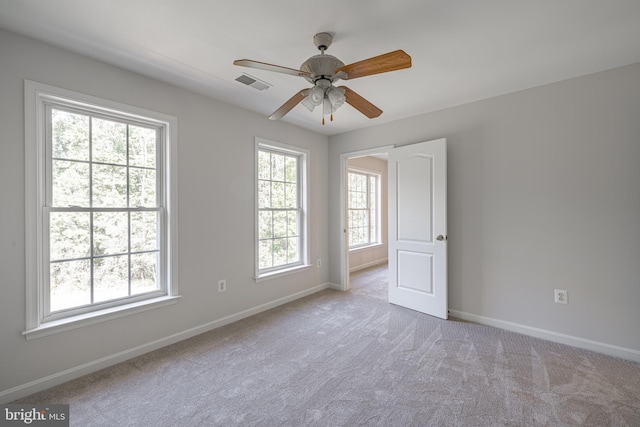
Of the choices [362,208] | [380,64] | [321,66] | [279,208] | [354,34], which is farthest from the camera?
[362,208]

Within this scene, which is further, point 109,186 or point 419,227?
point 419,227

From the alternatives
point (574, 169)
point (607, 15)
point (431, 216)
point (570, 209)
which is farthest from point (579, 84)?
point (431, 216)

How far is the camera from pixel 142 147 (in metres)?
2.63

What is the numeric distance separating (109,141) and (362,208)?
15.4 feet

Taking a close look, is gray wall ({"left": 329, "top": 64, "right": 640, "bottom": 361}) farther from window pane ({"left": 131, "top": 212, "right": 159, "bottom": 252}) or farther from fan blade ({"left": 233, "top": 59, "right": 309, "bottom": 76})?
window pane ({"left": 131, "top": 212, "right": 159, "bottom": 252})

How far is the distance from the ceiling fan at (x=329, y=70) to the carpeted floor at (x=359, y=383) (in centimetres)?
210

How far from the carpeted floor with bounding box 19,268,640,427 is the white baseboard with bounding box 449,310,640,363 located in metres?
0.08

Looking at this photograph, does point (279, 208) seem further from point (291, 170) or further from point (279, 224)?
point (291, 170)

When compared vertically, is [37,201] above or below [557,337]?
above

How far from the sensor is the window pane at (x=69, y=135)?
215 cm

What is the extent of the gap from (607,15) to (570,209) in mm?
1606

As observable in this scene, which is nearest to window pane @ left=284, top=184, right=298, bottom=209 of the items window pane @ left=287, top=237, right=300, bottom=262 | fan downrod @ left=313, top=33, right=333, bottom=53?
window pane @ left=287, top=237, right=300, bottom=262

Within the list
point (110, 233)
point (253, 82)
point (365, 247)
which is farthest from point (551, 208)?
point (110, 233)

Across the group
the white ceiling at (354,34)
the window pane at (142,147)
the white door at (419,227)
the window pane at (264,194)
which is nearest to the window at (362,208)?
the white door at (419,227)
